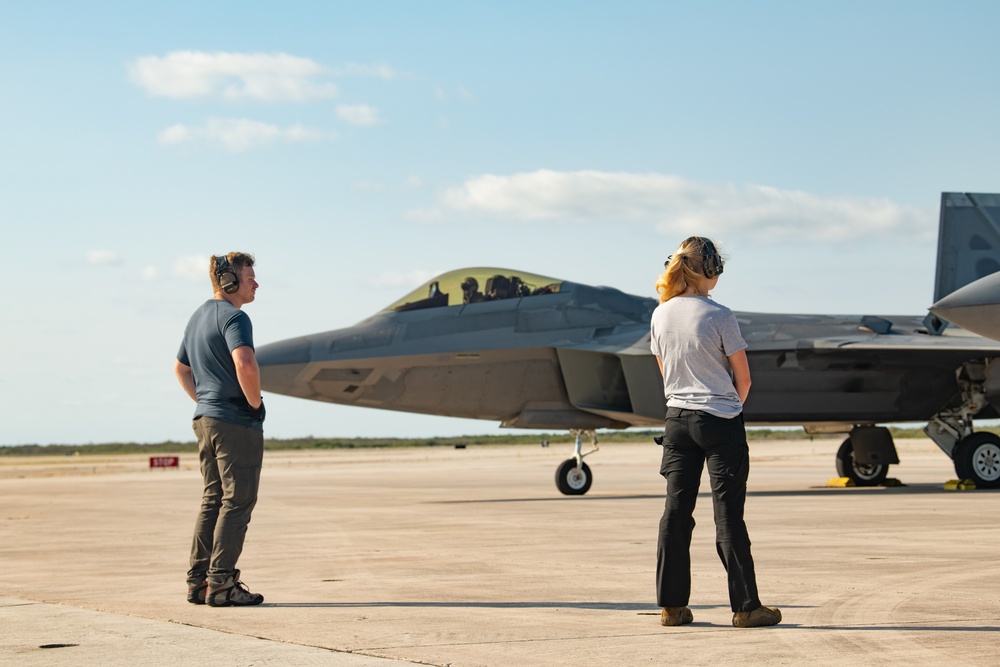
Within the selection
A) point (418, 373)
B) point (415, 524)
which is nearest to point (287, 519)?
point (415, 524)

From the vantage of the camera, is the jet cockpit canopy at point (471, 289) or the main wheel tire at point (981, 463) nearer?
the jet cockpit canopy at point (471, 289)

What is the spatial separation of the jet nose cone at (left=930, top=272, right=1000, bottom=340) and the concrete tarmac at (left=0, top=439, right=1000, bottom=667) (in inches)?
62.2

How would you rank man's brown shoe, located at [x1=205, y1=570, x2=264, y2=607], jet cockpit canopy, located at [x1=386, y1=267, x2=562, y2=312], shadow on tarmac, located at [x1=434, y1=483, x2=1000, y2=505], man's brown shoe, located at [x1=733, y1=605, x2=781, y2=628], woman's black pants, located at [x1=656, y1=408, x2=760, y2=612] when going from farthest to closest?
1. jet cockpit canopy, located at [x1=386, y1=267, x2=562, y2=312]
2. shadow on tarmac, located at [x1=434, y1=483, x2=1000, y2=505]
3. man's brown shoe, located at [x1=205, y1=570, x2=264, y2=607]
4. woman's black pants, located at [x1=656, y1=408, x2=760, y2=612]
5. man's brown shoe, located at [x1=733, y1=605, x2=781, y2=628]

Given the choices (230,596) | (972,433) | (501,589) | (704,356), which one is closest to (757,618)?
(704,356)

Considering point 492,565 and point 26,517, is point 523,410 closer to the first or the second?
point 26,517

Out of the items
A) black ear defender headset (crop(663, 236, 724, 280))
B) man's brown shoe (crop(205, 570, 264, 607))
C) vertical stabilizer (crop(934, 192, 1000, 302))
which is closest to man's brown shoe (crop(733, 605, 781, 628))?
black ear defender headset (crop(663, 236, 724, 280))

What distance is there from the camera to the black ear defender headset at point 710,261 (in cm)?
566

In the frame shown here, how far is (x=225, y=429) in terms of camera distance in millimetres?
6566

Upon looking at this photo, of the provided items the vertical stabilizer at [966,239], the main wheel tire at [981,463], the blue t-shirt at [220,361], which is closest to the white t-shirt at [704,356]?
the blue t-shirt at [220,361]

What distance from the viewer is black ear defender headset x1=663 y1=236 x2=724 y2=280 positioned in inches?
223

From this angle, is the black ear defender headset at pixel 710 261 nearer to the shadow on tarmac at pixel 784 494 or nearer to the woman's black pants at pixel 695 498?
the woman's black pants at pixel 695 498

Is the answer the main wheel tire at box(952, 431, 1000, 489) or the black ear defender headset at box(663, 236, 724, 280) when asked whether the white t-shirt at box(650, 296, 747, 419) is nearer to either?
the black ear defender headset at box(663, 236, 724, 280)

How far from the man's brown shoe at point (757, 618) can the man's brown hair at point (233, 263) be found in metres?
3.44

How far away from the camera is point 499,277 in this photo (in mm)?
17188
